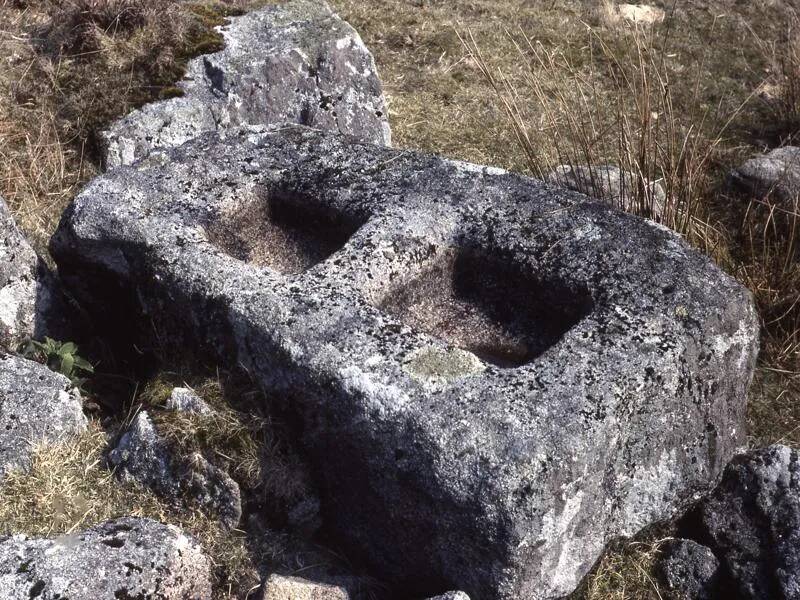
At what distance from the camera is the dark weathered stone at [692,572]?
9.89 feet

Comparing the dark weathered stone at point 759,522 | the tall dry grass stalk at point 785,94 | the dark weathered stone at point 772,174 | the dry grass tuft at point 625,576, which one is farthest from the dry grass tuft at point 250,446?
the tall dry grass stalk at point 785,94

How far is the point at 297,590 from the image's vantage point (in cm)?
278

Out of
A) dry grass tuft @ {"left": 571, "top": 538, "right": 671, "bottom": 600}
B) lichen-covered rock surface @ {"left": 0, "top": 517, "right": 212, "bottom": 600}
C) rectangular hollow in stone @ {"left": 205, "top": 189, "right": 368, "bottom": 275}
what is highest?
rectangular hollow in stone @ {"left": 205, "top": 189, "right": 368, "bottom": 275}

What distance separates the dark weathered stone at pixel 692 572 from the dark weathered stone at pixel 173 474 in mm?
1450

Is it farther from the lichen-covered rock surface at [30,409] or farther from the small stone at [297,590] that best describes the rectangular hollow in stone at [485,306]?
the lichen-covered rock surface at [30,409]

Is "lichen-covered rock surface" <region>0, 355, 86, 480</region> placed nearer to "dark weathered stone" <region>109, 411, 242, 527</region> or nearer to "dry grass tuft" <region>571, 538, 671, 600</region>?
"dark weathered stone" <region>109, 411, 242, 527</region>

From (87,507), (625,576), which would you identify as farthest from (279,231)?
(625,576)

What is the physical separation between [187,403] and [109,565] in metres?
0.64

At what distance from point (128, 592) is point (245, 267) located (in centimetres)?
120

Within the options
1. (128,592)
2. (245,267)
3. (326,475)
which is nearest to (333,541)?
(326,475)

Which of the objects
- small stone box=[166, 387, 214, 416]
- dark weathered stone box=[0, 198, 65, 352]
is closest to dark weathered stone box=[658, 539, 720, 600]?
small stone box=[166, 387, 214, 416]

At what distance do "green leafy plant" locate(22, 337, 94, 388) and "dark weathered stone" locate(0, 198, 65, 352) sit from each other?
0.30ft

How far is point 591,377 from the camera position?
9.11ft

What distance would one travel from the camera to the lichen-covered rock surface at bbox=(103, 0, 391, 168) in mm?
5152
